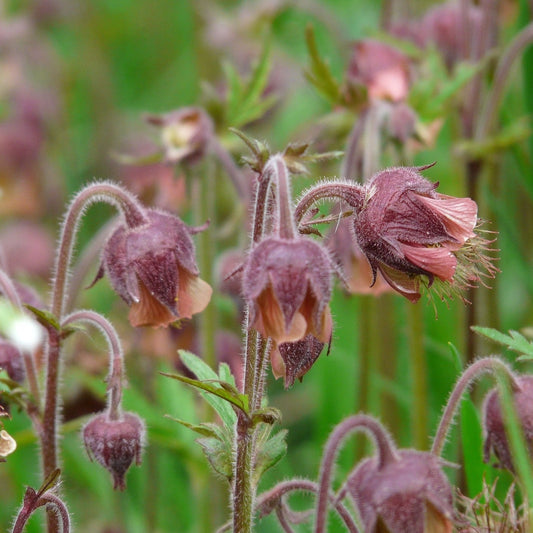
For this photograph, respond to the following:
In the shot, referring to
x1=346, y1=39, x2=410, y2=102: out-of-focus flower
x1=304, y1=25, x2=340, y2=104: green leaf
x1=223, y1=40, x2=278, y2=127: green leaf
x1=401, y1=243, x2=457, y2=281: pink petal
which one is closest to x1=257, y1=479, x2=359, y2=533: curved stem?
x1=401, y1=243, x2=457, y2=281: pink petal

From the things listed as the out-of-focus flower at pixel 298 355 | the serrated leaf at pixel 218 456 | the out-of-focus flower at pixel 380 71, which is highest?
the out-of-focus flower at pixel 380 71

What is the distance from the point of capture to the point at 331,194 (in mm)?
1606

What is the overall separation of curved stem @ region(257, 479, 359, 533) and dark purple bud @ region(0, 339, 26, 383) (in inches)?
22.5

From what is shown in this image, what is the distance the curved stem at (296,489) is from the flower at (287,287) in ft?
0.91

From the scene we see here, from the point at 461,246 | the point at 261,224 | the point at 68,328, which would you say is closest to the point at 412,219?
the point at 461,246

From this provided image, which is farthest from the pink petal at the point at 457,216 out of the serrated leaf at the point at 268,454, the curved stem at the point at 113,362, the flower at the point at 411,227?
the curved stem at the point at 113,362

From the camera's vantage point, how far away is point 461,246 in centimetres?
161

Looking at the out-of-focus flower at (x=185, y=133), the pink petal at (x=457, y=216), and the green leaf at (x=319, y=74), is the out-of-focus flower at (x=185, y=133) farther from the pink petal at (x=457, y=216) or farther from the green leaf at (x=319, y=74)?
the pink petal at (x=457, y=216)

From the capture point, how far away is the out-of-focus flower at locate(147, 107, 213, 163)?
2703 millimetres

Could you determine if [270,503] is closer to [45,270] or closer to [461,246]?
[461,246]

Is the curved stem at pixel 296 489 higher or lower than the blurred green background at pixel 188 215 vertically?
lower

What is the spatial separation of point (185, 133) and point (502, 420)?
1.35 metres

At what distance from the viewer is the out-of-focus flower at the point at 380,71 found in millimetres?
2870

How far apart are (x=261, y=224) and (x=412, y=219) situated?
25 cm
